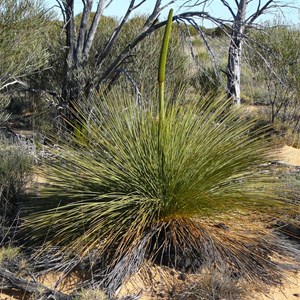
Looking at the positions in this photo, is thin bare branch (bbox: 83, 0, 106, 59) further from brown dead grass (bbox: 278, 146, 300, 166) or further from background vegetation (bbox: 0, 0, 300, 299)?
background vegetation (bbox: 0, 0, 300, 299)

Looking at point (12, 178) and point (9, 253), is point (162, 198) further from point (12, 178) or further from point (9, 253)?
point (12, 178)

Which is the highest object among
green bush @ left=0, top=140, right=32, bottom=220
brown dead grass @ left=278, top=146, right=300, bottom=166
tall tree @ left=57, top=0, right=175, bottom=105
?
tall tree @ left=57, top=0, right=175, bottom=105

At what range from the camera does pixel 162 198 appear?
5078 millimetres

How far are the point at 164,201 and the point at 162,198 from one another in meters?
0.03

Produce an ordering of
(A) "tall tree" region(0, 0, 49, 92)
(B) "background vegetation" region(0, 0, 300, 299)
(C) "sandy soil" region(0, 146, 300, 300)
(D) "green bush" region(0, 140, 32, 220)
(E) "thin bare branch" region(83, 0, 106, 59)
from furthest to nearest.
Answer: (E) "thin bare branch" region(83, 0, 106, 59), (A) "tall tree" region(0, 0, 49, 92), (D) "green bush" region(0, 140, 32, 220), (B) "background vegetation" region(0, 0, 300, 299), (C) "sandy soil" region(0, 146, 300, 300)

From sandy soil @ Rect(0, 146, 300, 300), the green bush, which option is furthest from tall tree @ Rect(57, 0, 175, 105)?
sandy soil @ Rect(0, 146, 300, 300)

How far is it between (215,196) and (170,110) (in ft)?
2.86

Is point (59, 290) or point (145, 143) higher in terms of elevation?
point (145, 143)

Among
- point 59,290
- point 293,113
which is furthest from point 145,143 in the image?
point 293,113

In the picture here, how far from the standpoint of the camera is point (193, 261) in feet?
16.8

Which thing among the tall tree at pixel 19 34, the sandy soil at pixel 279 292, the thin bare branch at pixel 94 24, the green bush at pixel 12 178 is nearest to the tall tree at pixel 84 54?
the thin bare branch at pixel 94 24

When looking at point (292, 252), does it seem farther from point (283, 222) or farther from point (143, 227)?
point (143, 227)

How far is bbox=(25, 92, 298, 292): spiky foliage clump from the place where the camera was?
500cm

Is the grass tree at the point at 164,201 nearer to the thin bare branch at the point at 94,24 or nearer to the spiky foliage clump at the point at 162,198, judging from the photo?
the spiky foliage clump at the point at 162,198
